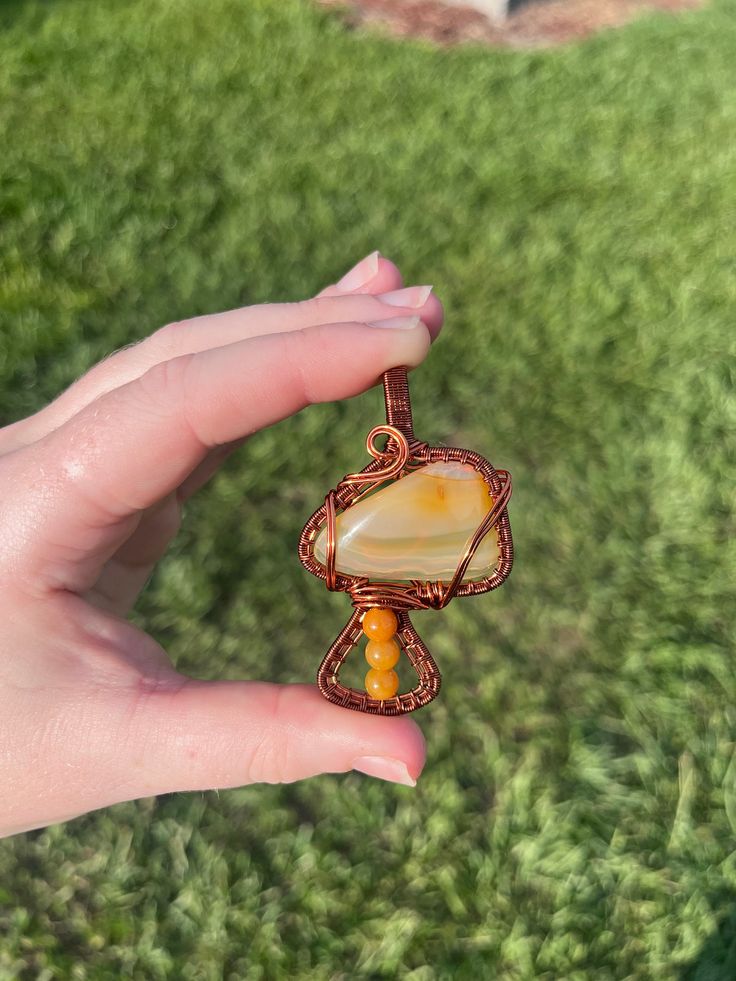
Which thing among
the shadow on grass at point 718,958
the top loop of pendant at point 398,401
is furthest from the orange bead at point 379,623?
the shadow on grass at point 718,958

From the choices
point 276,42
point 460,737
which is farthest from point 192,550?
point 276,42

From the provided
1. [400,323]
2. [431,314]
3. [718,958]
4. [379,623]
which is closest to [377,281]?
[431,314]

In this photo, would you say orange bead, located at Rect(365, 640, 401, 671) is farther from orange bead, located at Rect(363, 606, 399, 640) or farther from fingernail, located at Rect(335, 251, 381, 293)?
fingernail, located at Rect(335, 251, 381, 293)

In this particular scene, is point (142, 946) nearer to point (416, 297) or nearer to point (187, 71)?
point (416, 297)

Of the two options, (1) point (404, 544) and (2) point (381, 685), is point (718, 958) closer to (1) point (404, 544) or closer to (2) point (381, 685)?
(2) point (381, 685)

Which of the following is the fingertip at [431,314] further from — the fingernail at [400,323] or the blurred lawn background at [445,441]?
the blurred lawn background at [445,441]
